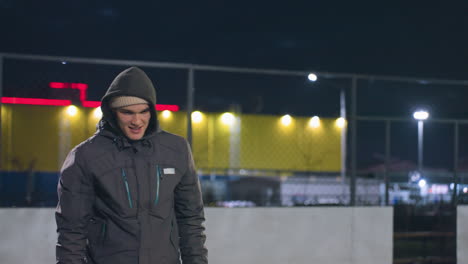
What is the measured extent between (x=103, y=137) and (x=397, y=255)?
4884 mm

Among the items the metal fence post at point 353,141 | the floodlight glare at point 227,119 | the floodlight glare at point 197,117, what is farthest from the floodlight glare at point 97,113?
the metal fence post at point 353,141

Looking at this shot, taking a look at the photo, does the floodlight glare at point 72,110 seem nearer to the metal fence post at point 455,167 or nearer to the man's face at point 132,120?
the man's face at point 132,120

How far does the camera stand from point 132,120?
8.28 ft

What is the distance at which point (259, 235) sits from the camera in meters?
5.84

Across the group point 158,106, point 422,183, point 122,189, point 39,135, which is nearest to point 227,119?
point 158,106

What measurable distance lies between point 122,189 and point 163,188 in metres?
0.18

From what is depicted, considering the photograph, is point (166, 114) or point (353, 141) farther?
point (353, 141)

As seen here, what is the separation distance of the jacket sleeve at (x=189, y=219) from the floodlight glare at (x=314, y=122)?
12.5ft

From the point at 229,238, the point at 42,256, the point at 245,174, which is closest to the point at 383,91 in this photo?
the point at 245,174

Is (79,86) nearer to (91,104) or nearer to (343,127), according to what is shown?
(91,104)

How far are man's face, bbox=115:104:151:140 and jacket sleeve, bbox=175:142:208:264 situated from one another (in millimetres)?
300

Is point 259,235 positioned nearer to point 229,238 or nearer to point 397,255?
point 229,238

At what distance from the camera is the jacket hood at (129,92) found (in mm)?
2518

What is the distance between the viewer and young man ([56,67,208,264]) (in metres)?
2.44
